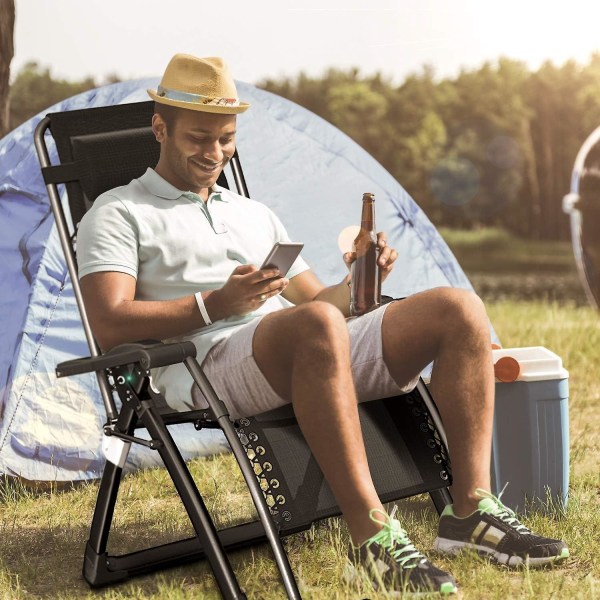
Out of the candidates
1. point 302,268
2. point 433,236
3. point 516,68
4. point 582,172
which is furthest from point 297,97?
point 302,268

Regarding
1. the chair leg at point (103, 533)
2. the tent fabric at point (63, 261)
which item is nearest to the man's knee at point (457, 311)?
the chair leg at point (103, 533)

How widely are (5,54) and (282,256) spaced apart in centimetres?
334

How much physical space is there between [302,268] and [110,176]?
21.3 inches

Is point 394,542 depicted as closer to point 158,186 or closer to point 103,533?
point 103,533

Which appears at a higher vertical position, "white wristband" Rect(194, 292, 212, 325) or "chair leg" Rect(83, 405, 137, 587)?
"white wristband" Rect(194, 292, 212, 325)

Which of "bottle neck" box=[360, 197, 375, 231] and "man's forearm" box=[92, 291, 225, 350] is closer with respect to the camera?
"man's forearm" box=[92, 291, 225, 350]

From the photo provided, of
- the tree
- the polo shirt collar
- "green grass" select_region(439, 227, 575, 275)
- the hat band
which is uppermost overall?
the hat band

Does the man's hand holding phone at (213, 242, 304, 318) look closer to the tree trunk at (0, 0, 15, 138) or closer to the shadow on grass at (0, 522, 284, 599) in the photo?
the shadow on grass at (0, 522, 284, 599)

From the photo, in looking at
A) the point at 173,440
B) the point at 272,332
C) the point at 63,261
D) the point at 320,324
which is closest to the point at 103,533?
the point at 173,440

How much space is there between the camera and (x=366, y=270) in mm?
2592

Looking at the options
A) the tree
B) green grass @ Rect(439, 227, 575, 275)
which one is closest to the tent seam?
green grass @ Rect(439, 227, 575, 275)

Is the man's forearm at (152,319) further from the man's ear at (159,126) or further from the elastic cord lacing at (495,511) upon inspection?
the elastic cord lacing at (495,511)

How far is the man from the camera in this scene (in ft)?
7.05

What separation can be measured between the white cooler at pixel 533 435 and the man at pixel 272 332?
378 mm
